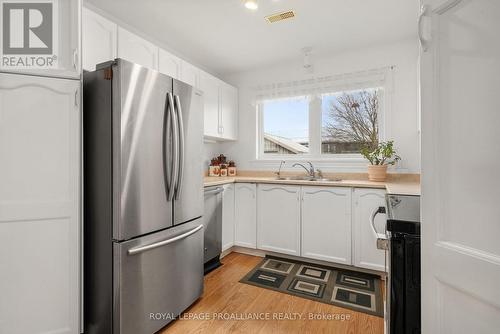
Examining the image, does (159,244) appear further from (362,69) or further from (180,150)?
(362,69)

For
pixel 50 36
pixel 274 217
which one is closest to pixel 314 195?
pixel 274 217

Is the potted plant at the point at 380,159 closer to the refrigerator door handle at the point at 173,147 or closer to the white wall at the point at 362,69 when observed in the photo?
the white wall at the point at 362,69

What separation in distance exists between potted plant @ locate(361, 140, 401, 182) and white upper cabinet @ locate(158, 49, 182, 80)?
2127 mm

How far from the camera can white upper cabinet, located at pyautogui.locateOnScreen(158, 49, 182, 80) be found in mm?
2393

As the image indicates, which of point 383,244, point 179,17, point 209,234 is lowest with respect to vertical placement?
point 209,234

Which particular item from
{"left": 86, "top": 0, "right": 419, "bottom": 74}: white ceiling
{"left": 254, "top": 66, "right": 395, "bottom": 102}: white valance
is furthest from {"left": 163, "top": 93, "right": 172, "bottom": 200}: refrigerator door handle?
{"left": 254, "top": 66, "right": 395, "bottom": 102}: white valance

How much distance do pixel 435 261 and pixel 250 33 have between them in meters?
2.49

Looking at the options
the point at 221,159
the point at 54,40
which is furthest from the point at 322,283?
the point at 54,40

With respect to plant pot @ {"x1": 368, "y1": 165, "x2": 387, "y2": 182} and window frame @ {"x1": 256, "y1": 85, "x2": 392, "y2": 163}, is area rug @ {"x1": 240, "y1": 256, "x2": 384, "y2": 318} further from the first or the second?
window frame @ {"x1": 256, "y1": 85, "x2": 392, "y2": 163}

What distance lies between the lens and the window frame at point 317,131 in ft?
9.43

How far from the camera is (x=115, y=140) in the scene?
1.43 m

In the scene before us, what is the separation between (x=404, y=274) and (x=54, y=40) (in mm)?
2115

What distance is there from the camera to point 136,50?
2139 millimetres

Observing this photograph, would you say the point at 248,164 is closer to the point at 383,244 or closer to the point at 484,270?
the point at 383,244
